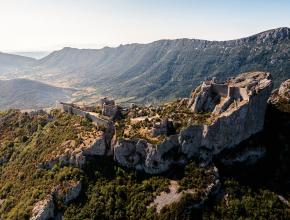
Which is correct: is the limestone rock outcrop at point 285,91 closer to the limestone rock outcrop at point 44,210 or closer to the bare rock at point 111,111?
the bare rock at point 111,111

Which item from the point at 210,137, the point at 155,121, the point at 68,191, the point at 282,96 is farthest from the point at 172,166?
the point at 282,96

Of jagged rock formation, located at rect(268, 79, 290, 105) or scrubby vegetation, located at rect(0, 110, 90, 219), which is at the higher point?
jagged rock formation, located at rect(268, 79, 290, 105)

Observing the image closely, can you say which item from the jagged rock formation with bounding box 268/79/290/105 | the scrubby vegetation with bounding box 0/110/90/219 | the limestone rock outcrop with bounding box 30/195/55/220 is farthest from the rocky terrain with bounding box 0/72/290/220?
the jagged rock formation with bounding box 268/79/290/105

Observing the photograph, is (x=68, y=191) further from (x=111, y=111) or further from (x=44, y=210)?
(x=111, y=111)

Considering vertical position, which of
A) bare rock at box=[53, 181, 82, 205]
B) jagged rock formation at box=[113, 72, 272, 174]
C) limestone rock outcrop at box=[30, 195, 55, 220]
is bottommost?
limestone rock outcrop at box=[30, 195, 55, 220]

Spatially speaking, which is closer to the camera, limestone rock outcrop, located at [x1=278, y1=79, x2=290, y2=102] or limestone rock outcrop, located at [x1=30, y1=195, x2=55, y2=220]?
limestone rock outcrop, located at [x1=30, y1=195, x2=55, y2=220]

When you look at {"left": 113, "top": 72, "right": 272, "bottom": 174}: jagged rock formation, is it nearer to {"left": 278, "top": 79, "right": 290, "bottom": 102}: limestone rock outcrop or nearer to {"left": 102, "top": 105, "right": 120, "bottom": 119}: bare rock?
{"left": 102, "top": 105, "right": 120, "bottom": 119}: bare rock
